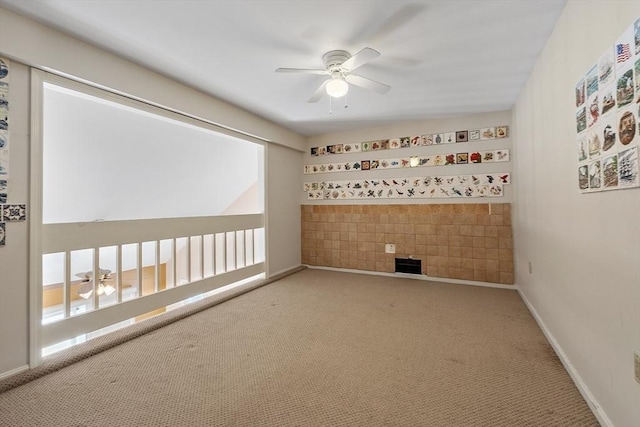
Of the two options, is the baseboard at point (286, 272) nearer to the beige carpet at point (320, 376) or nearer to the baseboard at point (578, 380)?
the beige carpet at point (320, 376)

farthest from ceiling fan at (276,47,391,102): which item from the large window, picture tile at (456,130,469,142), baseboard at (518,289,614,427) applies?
baseboard at (518,289,614,427)

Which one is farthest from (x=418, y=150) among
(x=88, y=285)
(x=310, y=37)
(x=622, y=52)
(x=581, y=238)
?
(x=88, y=285)

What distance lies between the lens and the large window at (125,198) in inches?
84.4

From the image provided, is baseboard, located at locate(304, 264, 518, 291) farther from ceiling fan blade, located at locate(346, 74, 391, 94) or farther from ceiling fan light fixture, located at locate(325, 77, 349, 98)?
ceiling fan light fixture, located at locate(325, 77, 349, 98)

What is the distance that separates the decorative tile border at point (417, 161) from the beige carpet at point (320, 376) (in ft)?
6.28

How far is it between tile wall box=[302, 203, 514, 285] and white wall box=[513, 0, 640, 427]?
916 mm

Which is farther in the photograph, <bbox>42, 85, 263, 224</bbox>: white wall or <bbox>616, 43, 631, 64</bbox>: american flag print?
<bbox>42, 85, 263, 224</bbox>: white wall

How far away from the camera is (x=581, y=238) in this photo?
1513 millimetres

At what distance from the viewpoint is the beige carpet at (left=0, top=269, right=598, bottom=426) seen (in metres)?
1.37

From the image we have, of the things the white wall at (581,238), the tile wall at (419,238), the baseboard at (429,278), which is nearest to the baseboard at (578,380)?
the white wall at (581,238)

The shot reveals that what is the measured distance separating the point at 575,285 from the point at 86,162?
14.5 feet

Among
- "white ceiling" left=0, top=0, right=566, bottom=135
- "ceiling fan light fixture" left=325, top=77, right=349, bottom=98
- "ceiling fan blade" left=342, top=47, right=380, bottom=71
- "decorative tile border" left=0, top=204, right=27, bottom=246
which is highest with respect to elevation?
"white ceiling" left=0, top=0, right=566, bottom=135

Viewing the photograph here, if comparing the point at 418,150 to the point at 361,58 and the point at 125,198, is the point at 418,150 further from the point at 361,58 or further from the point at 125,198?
the point at 125,198

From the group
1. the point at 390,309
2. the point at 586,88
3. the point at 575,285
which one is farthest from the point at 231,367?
the point at 586,88
